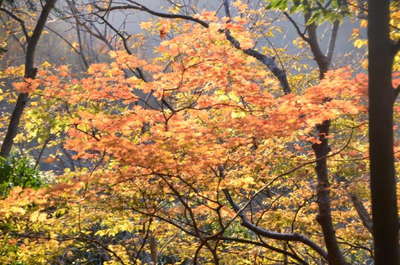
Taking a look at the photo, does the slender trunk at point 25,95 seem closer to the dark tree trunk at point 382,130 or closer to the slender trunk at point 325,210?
the slender trunk at point 325,210

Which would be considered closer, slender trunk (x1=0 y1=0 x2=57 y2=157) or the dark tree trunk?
the dark tree trunk

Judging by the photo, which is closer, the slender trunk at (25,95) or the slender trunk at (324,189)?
the slender trunk at (324,189)

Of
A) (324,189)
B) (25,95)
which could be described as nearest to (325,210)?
(324,189)

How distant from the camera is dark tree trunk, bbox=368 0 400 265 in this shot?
2.59 m

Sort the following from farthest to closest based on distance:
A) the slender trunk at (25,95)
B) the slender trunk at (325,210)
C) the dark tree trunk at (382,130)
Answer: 1. the slender trunk at (25,95)
2. the slender trunk at (325,210)
3. the dark tree trunk at (382,130)

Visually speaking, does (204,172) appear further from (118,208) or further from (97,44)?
(97,44)

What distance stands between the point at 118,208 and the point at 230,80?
241 cm

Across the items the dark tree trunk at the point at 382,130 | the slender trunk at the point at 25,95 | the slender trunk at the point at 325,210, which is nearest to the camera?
the dark tree trunk at the point at 382,130

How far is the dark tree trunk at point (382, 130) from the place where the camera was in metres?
2.59

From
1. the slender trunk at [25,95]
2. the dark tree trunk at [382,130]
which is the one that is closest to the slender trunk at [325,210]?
the dark tree trunk at [382,130]

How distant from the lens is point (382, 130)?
8.53ft

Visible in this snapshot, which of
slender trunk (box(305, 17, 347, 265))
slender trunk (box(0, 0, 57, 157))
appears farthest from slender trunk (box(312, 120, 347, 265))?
slender trunk (box(0, 0, 57, 157))

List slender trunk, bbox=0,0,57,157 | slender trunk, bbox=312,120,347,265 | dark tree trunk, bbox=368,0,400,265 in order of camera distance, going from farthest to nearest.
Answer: slender trunk, bbox=0,0,57,157 → slender trunk, bbox=312,120,347,265 → dark tree trunk, bbox=368,0,400,265

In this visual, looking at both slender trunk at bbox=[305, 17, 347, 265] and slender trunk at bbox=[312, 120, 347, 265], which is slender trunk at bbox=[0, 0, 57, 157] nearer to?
slender trunk at bbox=[305, 17, 347, 265]
